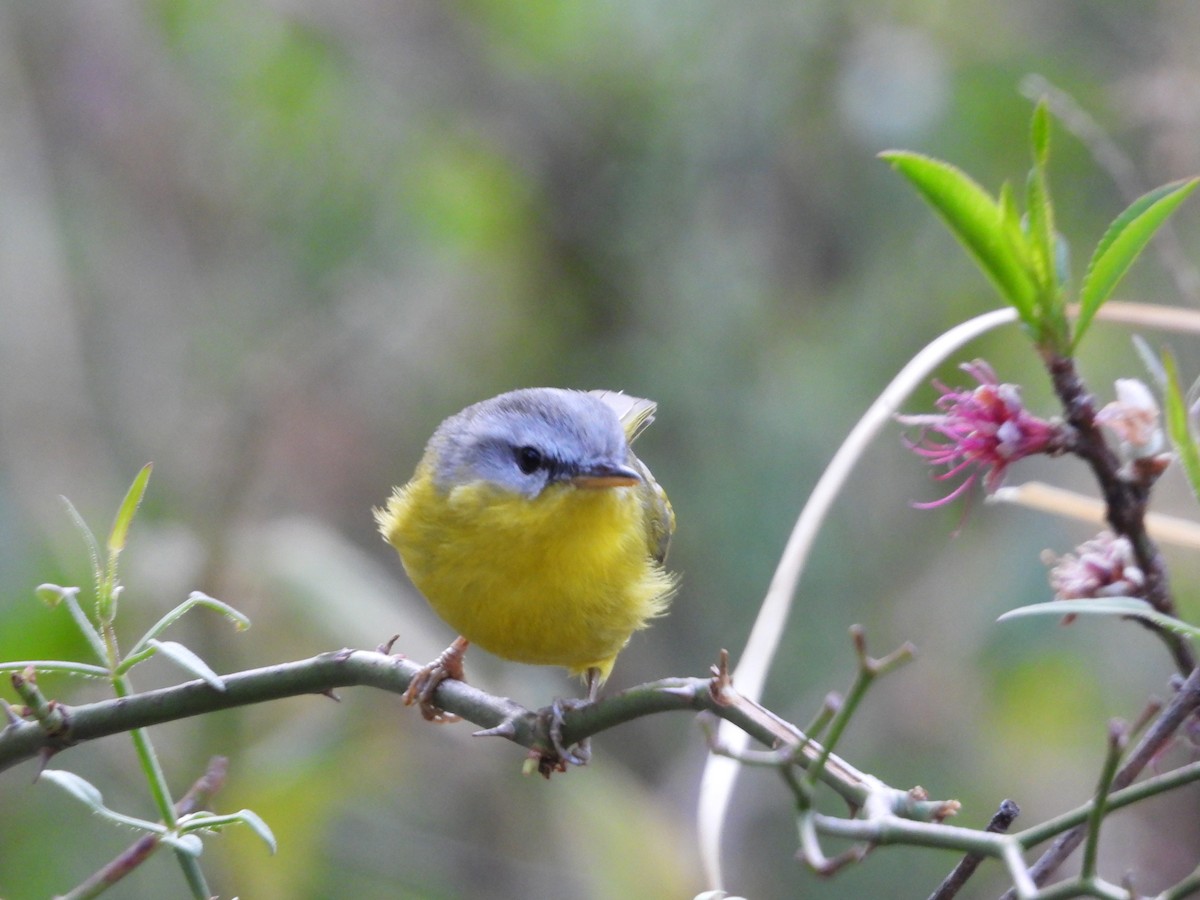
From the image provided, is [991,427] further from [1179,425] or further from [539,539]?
[539,539]

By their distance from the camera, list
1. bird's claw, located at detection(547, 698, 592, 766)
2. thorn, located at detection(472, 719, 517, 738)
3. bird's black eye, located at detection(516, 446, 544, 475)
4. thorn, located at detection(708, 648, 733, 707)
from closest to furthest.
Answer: thorn, located at detection(708, 648, 733, 707)
thorn, located at detection(472, 719, 517, 738)
bird's claw, located at detection(547, 698, 592, 766)
bird's black eye, located at detection(516, 446, 544, 475)

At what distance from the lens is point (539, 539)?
3.24 m

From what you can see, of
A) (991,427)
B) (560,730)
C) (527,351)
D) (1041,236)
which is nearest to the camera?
(1041,236)

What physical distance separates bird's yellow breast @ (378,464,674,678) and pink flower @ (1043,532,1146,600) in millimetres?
1669

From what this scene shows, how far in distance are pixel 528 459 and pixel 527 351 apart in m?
3.25

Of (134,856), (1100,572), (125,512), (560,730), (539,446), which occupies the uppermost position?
(1100,572)

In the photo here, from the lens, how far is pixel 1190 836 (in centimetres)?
414

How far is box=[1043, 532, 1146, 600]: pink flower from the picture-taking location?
1.64 metres

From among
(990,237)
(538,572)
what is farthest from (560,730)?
(538,572)

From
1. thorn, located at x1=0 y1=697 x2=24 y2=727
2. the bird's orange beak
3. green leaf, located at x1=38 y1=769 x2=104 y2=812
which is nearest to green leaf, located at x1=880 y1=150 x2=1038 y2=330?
green leaf, located at x1=38 y1=769 x2=104 y2=812

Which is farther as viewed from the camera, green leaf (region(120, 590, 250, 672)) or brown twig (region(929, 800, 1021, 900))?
green leaf (region(120, 590, 250, 672))

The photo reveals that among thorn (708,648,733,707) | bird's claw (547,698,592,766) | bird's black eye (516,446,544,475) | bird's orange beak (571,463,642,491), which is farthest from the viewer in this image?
bird's black eye (516,446,544,475)

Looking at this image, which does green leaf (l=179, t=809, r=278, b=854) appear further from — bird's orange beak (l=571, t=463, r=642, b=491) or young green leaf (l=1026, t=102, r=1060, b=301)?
bird's orange beak (l=571, t=463, r=642, b=491)

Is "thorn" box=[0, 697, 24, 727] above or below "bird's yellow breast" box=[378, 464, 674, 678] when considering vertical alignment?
below
